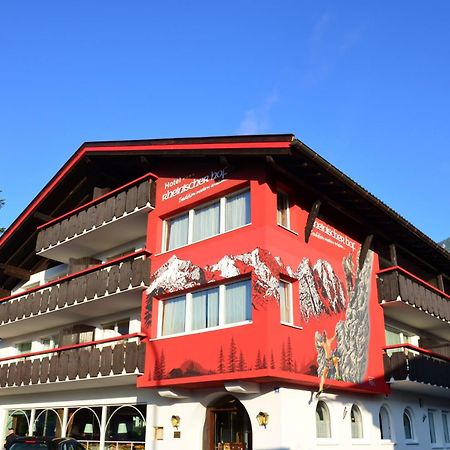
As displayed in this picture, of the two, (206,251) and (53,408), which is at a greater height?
(206,251)

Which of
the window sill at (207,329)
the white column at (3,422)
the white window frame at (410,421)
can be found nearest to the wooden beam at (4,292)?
the white column at (3,422)

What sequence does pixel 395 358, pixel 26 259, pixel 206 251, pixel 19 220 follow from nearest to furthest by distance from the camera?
pixel 206 251 → pixel 395 358 → pixel 19 220 → pixel 26 259

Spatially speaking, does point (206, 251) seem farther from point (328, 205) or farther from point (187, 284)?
point (328, 205)

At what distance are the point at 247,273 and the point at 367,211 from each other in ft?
19.7

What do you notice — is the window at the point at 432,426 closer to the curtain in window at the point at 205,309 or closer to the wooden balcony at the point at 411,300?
the wooden balcony at the point at 411,300

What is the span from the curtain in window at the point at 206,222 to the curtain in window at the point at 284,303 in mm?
3016

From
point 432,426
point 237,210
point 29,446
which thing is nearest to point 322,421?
point 237,210

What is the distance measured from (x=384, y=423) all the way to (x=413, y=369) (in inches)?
94.5

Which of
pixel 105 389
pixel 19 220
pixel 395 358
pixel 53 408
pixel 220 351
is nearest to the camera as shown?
pixel 220 351

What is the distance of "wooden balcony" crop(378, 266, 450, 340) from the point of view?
20.2 m

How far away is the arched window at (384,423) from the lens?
63.8 feet

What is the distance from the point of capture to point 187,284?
17.9m

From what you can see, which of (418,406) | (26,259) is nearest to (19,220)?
(26,259)

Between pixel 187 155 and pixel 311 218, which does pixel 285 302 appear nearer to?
pixel 311 218
